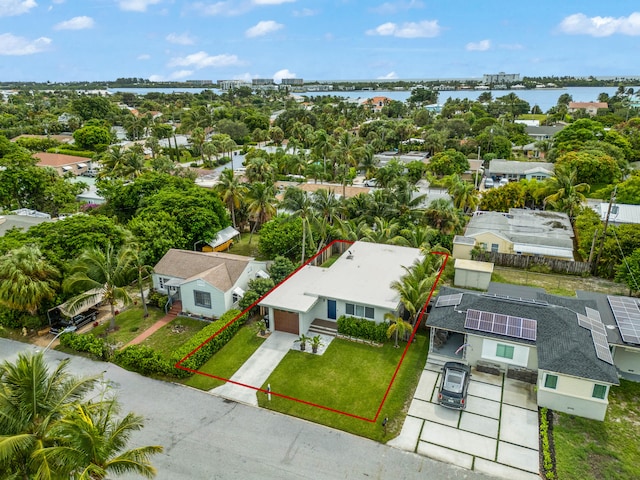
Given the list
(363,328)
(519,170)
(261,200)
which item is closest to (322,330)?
(363,328)

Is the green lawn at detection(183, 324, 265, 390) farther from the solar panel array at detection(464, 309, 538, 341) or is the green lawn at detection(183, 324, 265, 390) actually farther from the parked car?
the solar panel array at detection(464, 309, 538, 341)

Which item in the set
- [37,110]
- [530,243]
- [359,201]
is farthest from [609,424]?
[37,110]

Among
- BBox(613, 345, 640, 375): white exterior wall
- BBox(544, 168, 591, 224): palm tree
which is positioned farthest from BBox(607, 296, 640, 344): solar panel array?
BBox(544, 168, 591, 224): palm tree

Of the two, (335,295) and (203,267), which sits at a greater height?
(203,267)

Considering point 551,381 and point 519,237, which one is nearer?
point 551,381

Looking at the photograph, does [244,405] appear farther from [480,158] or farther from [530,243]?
[480,158]

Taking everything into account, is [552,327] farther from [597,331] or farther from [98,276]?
[98,276]

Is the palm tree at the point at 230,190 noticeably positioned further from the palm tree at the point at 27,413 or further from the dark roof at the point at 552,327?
the palm tree at the point at 27,413
